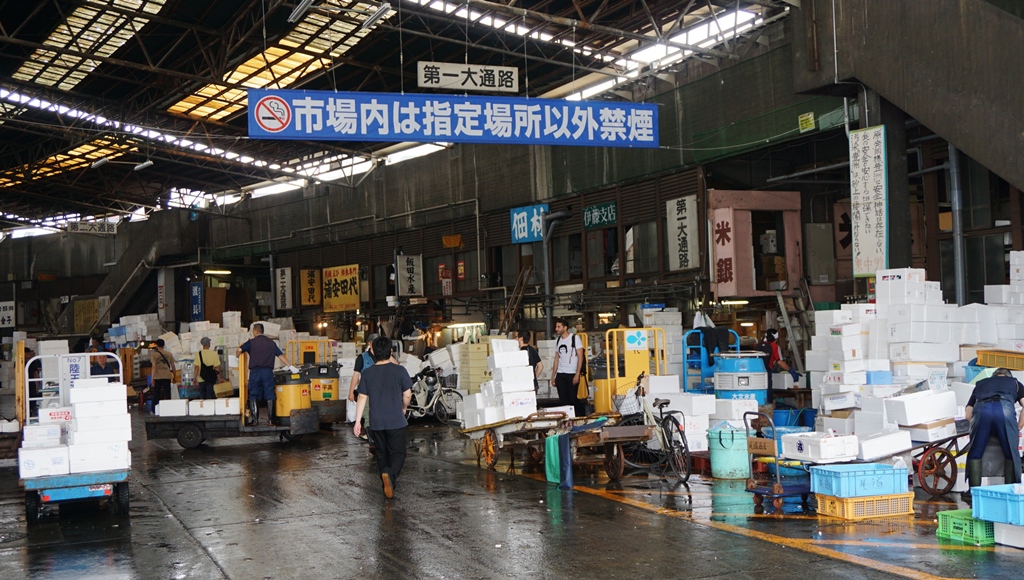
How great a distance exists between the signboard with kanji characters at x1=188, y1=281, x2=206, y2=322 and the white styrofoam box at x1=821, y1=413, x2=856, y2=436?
33.4 meters

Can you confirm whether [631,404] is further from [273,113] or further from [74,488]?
[74,488]

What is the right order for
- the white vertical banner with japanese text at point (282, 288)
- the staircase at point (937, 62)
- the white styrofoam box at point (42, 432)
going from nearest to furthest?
the white styrofoam box at point (42, 432) → the staircase at point (937, 62) → the white vertical banner with japanese text at point (282, 288)

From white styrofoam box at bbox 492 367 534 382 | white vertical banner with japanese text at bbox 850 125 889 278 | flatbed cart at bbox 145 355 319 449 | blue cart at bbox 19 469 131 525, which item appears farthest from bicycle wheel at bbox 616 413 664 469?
flatbed cart at bbox 145 355 319 449

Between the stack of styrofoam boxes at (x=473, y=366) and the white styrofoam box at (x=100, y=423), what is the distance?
1097 cm

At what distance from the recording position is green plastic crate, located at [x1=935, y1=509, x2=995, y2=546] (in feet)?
25.3

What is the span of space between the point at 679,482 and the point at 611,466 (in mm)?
917

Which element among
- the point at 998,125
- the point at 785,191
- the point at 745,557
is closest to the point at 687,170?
the point at 785,191

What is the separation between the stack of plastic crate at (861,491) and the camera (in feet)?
29.1

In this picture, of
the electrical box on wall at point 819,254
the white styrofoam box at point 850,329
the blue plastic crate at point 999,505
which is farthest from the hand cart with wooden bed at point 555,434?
the electrical box on wall at point 819,254

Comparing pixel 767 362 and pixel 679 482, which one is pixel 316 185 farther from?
pixel 679 482

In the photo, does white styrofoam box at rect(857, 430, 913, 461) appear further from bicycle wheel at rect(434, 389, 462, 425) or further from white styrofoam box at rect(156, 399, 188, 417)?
bicycle wheel at rect(434, 389, 462, 425)

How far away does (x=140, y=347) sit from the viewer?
33000mm

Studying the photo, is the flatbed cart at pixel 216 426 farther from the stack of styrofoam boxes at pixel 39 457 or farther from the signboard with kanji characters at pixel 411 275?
the signboard with kanji characters at pixel 411 275

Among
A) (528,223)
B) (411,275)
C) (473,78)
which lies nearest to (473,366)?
(473,78)
